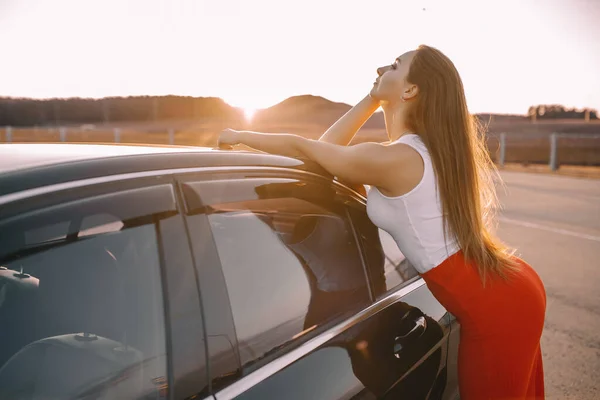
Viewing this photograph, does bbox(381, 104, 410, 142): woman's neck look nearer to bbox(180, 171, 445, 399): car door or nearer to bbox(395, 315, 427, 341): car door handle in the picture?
bbox(180, 171, 445, 399): car door

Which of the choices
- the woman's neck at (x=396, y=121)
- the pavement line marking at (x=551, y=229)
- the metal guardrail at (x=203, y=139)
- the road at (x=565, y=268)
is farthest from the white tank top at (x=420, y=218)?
the metal guardrail at (x=203, y=139)

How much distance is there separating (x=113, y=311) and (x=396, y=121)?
159 centimetres

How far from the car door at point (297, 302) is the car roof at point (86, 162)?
69mm

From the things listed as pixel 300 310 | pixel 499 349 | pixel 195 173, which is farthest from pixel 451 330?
pixel 195 173

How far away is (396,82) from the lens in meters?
2.35

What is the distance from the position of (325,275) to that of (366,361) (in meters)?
0.32

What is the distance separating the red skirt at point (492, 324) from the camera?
2.06 meters

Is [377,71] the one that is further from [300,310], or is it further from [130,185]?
[130,185]

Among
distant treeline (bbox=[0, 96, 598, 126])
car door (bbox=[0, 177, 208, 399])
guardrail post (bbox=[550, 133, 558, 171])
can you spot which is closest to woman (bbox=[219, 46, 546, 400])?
car door (bbox=[0, 177, 208, 399])

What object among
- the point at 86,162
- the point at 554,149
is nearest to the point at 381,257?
the point at 86,162

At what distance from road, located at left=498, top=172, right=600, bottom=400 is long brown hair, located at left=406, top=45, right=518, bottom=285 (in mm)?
1976

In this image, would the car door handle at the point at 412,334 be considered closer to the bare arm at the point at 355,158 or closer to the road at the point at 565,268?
the bare arm at the point at 355,158

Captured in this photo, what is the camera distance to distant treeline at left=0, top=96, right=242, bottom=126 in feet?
298

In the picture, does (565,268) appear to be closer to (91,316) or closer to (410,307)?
(410,307)
